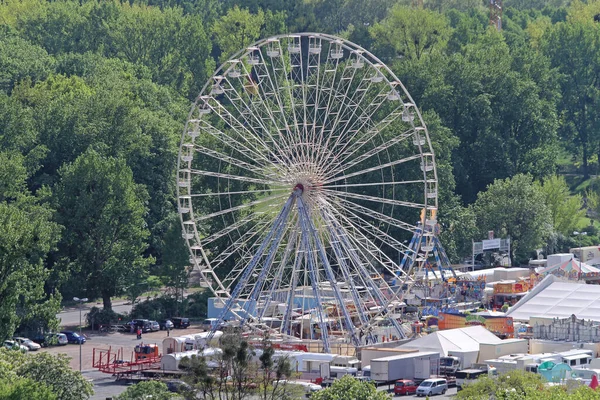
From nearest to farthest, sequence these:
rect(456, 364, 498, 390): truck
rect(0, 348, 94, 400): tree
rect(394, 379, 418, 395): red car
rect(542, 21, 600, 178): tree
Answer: rect(0, 348, 94, 400): tree, rect(394, 379, 418, 395): red car, rect(456, 364, 498, 390): truck, rect(542, 21, 600, 178): tree

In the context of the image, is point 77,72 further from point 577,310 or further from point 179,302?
point 577,310

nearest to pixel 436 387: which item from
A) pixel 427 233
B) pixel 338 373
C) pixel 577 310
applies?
pixel 338 373

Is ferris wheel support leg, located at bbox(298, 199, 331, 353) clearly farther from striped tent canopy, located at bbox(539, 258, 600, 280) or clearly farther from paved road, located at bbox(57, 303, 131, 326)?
striped tent canopy, located at bbox(539, 258, 600, 280)

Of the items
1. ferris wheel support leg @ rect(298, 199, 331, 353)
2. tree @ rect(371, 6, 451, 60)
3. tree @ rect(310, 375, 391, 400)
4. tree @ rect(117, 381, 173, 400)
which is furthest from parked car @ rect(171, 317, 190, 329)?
tree @ rect(371, 6, 451, 60)

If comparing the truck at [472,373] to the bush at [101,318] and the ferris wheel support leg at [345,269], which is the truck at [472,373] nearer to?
the ferris wheel support leg at [345,269]

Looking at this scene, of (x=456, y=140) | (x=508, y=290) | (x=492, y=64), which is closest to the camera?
(x=508, y=290)

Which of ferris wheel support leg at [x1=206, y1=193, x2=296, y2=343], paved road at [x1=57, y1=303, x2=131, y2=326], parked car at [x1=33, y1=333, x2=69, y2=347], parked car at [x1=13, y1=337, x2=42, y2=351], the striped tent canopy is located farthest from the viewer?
the striped tent canopy

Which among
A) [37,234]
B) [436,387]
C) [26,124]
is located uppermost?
[26,124]
